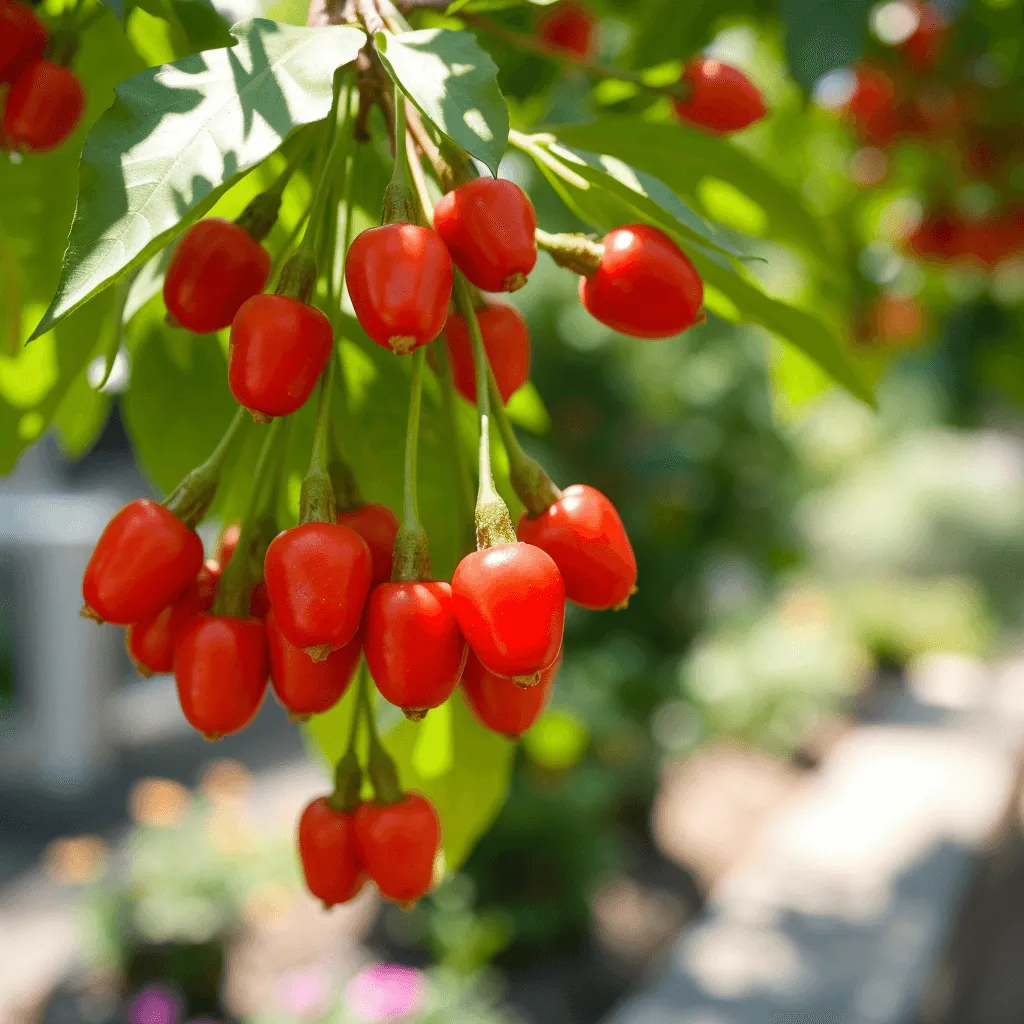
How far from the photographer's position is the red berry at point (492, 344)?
0.49m

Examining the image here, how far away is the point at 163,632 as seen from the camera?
1.54 feet

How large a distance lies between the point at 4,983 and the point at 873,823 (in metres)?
2.60

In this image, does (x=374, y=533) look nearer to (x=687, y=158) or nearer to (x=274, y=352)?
(x=274, y=352)

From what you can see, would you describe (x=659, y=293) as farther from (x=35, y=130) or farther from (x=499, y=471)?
(x=35, y=130)

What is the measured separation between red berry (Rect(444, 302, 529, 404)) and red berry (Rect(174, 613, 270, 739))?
0.14 m

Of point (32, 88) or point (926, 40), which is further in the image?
point (926, 40)

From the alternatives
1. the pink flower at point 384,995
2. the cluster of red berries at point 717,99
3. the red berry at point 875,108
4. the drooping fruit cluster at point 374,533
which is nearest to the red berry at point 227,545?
the drooping fruit cluster at point 374,533

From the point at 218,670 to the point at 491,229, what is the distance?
0.66 feet

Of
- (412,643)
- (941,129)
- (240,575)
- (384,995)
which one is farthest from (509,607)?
(384,995)

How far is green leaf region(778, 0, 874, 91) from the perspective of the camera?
659mm

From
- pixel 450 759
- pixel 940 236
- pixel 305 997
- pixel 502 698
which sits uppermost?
pixel 502 698

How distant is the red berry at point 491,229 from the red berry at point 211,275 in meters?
0.09

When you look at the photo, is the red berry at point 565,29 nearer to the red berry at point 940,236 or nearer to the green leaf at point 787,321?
the green leaf at point 787,321

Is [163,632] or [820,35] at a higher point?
Result: [820,35]
